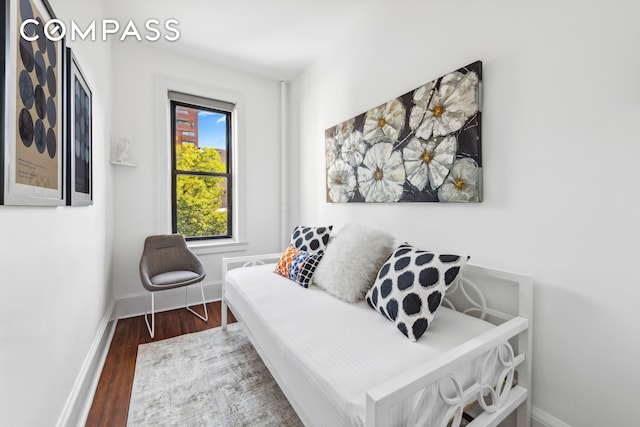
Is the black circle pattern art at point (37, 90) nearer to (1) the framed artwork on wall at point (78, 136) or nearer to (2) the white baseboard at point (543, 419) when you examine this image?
(1) the framed artwork on wall at point (78, 136)

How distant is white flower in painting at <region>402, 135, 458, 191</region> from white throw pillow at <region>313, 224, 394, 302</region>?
437 millimetres

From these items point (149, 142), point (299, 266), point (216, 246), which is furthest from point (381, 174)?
point (149, 142)

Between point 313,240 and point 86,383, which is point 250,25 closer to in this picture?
point 313,240

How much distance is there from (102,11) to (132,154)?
3.87 ft

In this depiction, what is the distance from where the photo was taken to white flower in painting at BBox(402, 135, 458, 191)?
1.63 metres

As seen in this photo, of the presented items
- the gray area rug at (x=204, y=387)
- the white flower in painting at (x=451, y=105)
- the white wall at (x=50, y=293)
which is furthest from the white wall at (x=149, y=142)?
the white flower in painting at (x=451, y=105)

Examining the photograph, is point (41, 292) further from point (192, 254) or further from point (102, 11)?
point (102, 11)

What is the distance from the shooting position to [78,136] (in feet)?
4.92

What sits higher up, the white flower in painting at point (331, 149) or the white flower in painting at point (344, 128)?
the white flower in painting at point (344, 128)

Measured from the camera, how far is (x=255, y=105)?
3400 millimetres

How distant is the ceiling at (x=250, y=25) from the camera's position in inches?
87.0

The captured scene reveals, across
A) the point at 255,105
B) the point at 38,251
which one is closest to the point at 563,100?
the point at 38,251

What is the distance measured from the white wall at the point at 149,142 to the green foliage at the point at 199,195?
0.24m

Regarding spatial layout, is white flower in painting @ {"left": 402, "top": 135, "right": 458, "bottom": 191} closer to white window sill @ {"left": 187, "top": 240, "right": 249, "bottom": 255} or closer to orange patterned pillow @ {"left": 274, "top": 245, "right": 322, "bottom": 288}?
orange patterned pillow @ {"left": 274, "top": 245, "right": 322, "bottom": 288}
